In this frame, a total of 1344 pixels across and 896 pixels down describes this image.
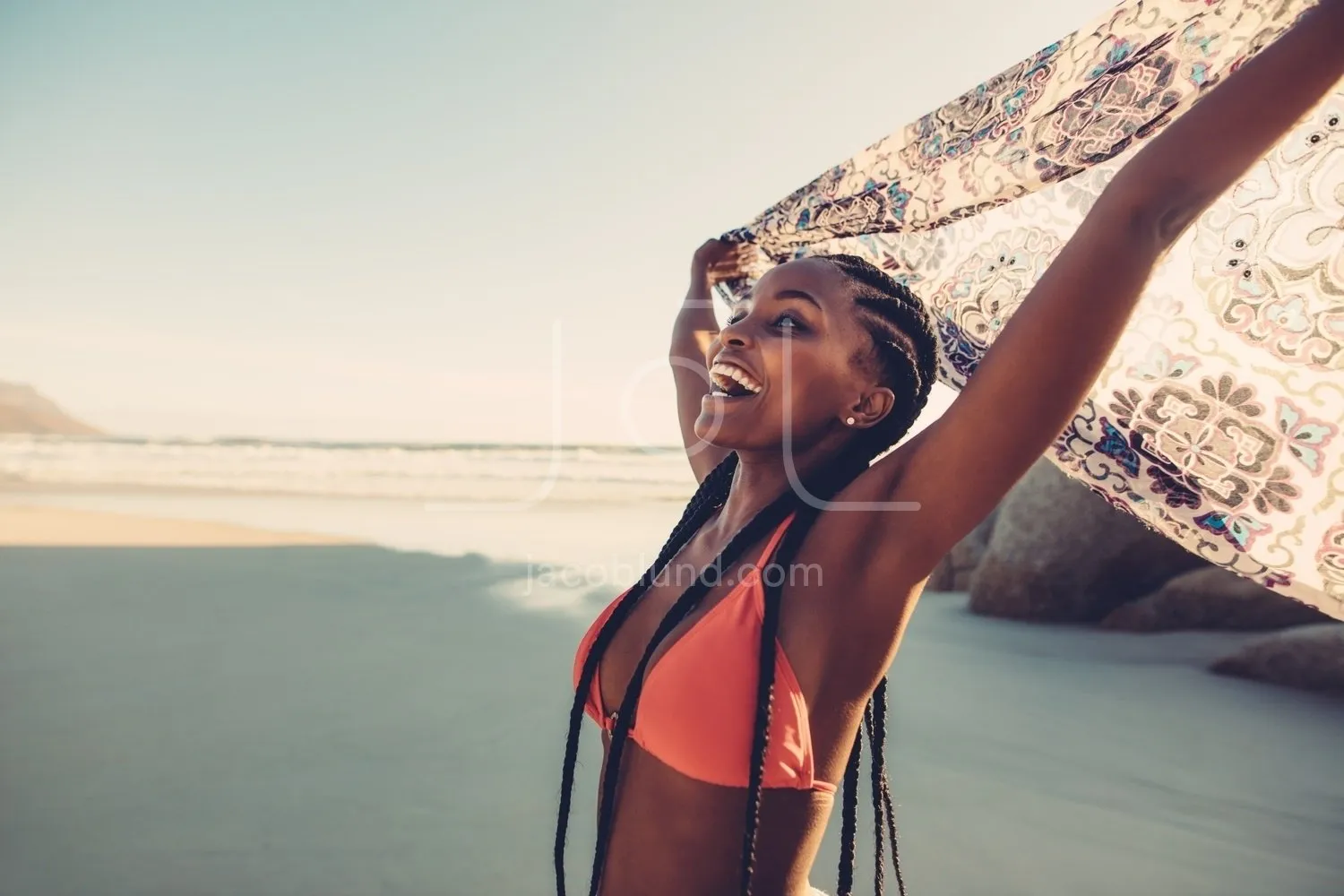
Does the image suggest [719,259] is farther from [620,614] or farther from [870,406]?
[620,614]

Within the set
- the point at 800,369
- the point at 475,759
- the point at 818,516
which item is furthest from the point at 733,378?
the point at 475,759

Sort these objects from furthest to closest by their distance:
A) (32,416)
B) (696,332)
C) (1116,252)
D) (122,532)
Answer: (32,416), (122,532), (696,332), (1116,252)

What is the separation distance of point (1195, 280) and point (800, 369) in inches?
33.0

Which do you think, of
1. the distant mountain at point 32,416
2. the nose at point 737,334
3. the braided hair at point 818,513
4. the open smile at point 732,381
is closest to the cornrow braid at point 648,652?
the braided hair at point 818,513

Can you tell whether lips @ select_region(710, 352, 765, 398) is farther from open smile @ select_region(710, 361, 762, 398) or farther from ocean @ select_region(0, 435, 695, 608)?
ocean @ select_region(0, 435, 695, 608)

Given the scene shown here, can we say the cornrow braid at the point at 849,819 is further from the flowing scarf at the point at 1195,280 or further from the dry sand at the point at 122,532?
the dry sand at the point at 122,532

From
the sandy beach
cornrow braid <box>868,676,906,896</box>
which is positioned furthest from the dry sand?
cornrow braid <box>868,676,906,896</box>

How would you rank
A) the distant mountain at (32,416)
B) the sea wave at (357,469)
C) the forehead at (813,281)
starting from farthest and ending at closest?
Result: the distant mountain at (32,416) → the sea wave at (357,469) → the forehead at (813,281)

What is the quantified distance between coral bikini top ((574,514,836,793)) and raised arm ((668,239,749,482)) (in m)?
1.05

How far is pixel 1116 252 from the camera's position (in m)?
1.06

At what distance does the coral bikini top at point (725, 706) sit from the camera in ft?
4.22

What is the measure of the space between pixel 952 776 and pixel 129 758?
13.1ft

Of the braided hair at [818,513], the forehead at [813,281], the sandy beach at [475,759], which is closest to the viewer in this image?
the braided hair at [818,513]

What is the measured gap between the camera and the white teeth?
5.37ft
